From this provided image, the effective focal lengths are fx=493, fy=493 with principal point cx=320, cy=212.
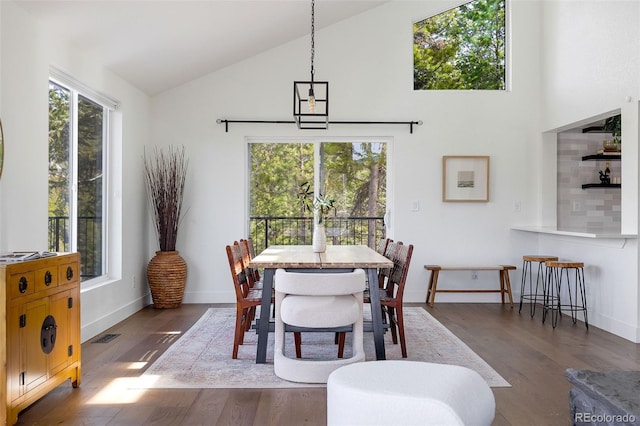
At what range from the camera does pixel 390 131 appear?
19.4 feet

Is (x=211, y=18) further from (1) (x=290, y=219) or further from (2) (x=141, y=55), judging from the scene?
(1) (x=290, y=219)

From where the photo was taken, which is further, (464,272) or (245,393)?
(464,272)

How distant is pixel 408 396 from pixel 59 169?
3.41 m

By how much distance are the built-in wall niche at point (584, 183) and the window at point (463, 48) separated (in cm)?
108

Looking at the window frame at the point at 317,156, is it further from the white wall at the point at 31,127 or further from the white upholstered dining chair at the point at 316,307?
the white upholstered dining chair at the point at 316,307

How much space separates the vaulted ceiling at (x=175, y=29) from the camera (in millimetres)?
3705

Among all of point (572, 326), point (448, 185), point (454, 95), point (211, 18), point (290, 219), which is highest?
point (211, 18)

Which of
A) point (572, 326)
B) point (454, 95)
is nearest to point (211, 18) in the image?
point (454, 95)

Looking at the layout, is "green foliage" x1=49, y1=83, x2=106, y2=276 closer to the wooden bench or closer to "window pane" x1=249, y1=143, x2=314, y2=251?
"window pane" x1=249, y1=143, x2=314, y2=251

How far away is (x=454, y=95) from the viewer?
→ 5.94 meters

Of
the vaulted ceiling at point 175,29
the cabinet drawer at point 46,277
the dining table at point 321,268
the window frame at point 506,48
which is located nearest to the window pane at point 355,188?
the window frame at point 506,48

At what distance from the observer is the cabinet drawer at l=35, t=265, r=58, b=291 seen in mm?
2584

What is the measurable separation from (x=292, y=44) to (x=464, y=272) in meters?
3.42

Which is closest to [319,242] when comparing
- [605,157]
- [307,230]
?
[307,230]
